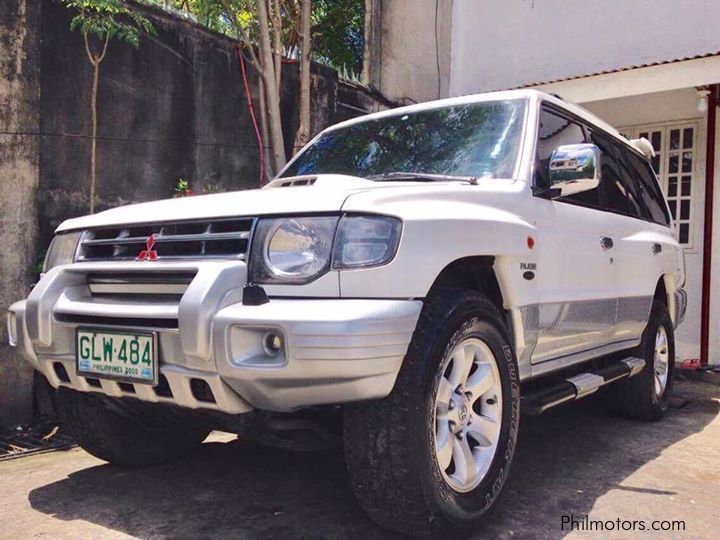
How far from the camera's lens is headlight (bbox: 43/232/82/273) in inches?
116

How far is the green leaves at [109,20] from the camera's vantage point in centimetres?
479

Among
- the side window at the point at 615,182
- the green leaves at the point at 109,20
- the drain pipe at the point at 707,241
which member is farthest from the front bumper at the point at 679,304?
the green leaves at the point at 109,20

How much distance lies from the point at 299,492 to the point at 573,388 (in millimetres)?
1408

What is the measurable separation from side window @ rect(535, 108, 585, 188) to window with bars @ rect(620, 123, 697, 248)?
162 inches

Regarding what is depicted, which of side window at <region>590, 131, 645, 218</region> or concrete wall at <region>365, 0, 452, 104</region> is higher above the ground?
concrete wall at <region>365, 0, 452, 104</region>

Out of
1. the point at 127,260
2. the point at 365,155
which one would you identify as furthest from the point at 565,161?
the point at 127,260

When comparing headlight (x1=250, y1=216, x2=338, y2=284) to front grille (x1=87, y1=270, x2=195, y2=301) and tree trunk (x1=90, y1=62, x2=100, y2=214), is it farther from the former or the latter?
tree trunk (x1=90, y1=62, x2=100, y2=214)

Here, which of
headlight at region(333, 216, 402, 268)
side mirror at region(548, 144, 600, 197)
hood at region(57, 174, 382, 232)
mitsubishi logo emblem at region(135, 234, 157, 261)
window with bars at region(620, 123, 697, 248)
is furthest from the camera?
window with bars at region(620, 123, 697, 248)

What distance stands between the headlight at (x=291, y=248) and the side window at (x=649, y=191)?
3.17m

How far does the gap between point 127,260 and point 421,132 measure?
5.43ft

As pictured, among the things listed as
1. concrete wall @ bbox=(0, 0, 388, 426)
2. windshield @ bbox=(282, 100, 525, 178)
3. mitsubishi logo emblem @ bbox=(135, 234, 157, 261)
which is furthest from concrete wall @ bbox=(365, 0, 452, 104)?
mitsubishi logo emblem @ bbox=(135, 234, 157, 261)

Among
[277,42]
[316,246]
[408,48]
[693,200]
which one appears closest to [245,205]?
[316,246]

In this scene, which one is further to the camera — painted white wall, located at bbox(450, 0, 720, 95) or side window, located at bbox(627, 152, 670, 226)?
painted white wall, located at bbox(450, 0, 720, 95)

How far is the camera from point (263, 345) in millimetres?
2176
